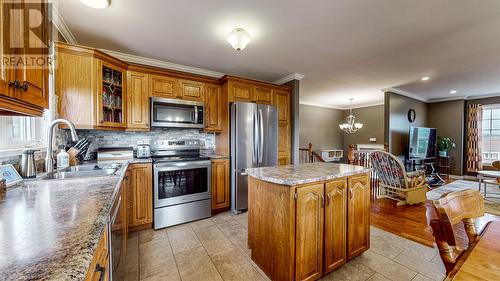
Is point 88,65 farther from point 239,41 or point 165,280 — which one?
point 165,280

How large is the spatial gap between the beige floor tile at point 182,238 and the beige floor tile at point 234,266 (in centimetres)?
38

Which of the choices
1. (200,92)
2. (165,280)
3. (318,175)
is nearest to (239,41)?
(200,92)

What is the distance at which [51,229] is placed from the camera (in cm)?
68

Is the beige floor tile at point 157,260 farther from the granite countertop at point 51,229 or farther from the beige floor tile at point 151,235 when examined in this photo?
the granite countertop at point 51,229

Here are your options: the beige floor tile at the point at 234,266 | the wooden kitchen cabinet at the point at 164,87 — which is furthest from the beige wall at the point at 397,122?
the wooden kitchen cabinet at the point at 164,87

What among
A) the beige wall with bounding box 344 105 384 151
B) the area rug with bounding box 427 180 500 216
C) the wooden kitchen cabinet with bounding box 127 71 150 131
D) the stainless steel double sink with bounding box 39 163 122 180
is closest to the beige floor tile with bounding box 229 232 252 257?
the stainless steel double sink with bounding box 39 163 122 180

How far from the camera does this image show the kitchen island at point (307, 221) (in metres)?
1.46

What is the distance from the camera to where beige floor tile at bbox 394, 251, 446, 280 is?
1713mm

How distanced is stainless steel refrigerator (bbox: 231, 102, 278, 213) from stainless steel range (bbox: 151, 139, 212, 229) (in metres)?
0.44

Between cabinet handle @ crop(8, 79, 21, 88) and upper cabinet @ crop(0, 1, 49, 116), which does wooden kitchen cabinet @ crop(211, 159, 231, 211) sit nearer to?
upper cabinet @ crop(0, 1, 49, 116)

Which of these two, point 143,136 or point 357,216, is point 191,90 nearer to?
point 143,136

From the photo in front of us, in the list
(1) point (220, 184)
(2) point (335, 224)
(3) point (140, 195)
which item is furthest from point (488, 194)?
(3) point (140, 195)

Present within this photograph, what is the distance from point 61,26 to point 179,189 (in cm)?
235

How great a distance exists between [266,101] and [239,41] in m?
1.50
